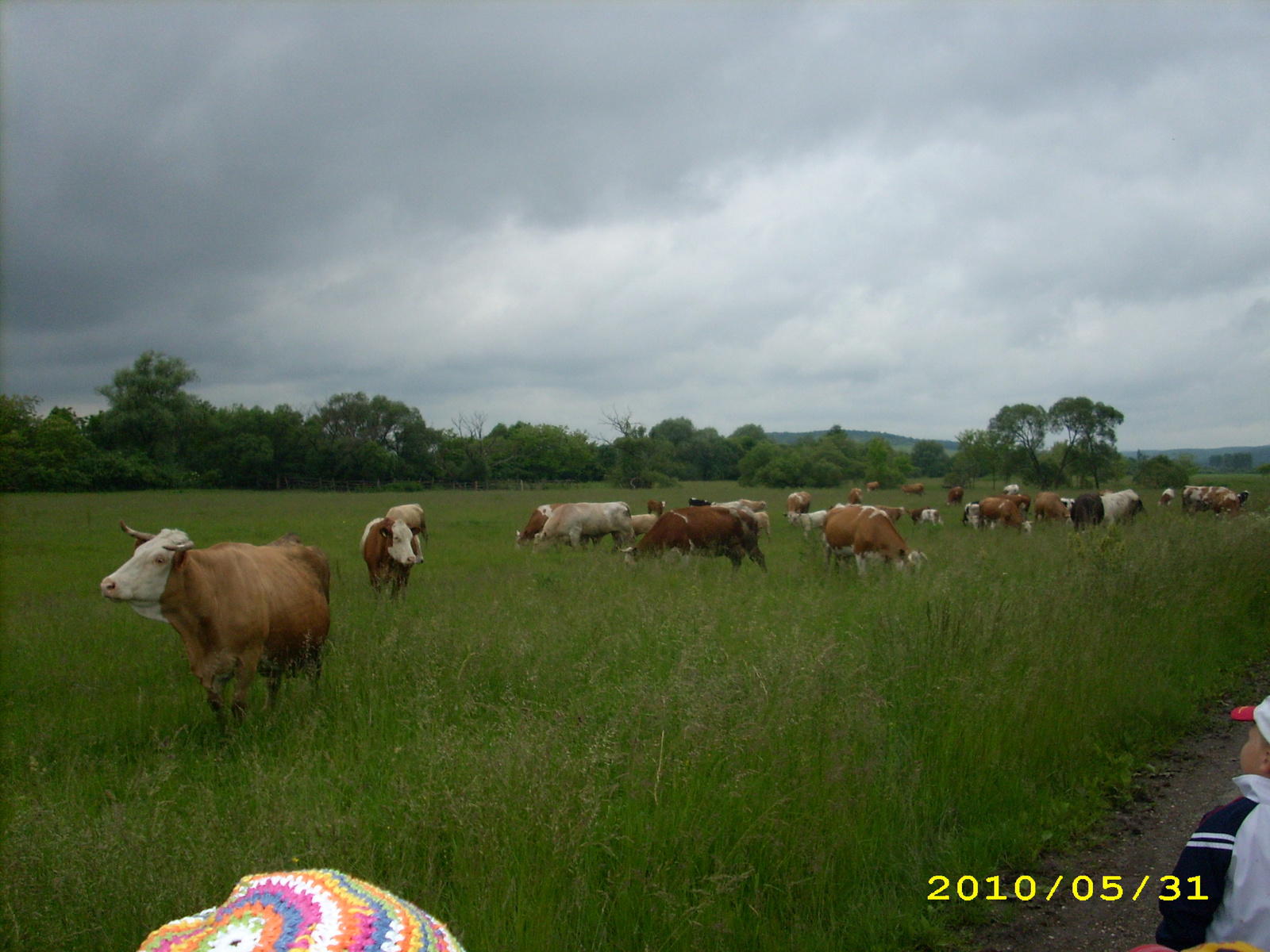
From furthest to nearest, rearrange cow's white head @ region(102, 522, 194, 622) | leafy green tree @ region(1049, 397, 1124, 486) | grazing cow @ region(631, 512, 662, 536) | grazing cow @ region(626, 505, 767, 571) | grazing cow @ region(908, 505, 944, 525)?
leafy green tree @ region(1049, 397, 1124, 486) → grazing cow @ region(908, 505, 944, 525) → grazing cow @ region(631, 512, 662, 536) → grazing cow @ region(626, 505, 767, 571) → cow's white head @ region(102, 522, 194, 622)

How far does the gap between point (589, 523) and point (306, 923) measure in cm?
2086

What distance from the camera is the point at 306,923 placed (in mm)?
1200

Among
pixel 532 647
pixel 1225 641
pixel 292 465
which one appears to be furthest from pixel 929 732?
pixel 292 465

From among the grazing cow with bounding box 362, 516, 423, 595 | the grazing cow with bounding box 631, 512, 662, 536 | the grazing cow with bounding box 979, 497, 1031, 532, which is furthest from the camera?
the grazing cow with bounding box 979, 497, 1031, 532

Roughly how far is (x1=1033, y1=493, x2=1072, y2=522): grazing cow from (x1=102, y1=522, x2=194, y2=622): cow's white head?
1138 inches

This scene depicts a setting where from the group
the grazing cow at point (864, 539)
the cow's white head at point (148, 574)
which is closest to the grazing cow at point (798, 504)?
the grazing cow at point (864, 539)

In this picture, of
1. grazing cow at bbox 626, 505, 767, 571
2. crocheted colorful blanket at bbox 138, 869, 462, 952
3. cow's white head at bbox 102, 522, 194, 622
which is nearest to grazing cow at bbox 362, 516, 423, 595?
cow's white head at bbox 102, 522, 194, 622

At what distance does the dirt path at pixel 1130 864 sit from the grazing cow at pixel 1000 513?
73.1ft

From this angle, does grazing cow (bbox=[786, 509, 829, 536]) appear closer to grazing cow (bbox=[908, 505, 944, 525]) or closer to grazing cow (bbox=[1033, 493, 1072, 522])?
grazing cow (bbox=[908, 505, 944, 525])

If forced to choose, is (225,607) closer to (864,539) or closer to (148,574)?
Answer: (148,574)

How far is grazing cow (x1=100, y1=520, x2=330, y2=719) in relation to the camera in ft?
18.2

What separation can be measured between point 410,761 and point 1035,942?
342 centimetres

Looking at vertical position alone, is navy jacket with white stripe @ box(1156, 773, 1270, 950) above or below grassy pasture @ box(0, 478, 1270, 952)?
above

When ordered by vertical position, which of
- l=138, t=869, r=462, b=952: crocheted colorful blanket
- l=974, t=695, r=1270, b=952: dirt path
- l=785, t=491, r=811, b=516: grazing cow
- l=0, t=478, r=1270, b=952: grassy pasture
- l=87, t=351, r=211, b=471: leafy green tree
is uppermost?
l=87, t=351, r=211, b=471: leafy green tree
